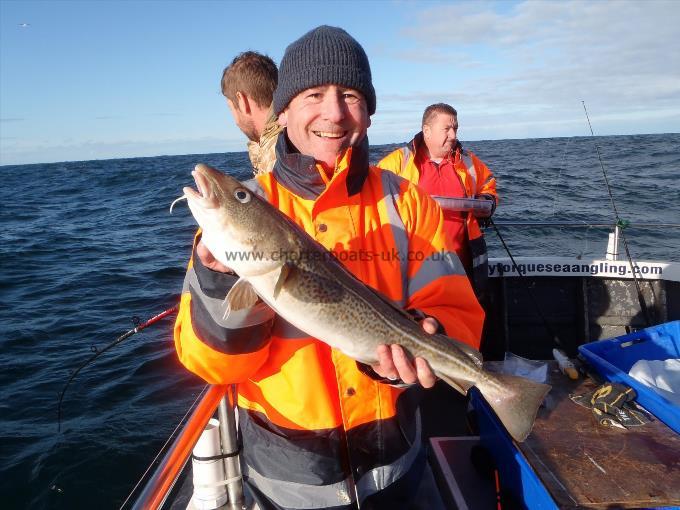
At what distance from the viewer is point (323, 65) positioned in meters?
2.77

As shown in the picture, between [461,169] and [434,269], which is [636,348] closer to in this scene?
[434,269]

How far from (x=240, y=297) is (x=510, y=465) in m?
2.63

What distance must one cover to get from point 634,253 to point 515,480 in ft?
38.1

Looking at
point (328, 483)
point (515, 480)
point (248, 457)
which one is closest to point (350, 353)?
point (328, 483)

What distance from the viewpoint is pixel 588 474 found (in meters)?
2.97

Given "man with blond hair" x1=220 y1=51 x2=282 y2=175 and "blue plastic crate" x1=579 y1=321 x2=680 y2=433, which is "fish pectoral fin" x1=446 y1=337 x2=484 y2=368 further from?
"man with blond hair" x1=220 y1=51 x2=282 y2=175

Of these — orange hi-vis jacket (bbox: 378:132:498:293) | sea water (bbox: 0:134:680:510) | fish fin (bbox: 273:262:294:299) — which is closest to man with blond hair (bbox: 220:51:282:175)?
fish fin (bbox: 273:262:294:299)

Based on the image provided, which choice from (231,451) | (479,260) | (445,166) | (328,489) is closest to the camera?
(328,489)

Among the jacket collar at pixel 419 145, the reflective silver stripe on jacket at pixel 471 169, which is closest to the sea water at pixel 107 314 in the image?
the reflective silver stripe on jacket at pixel 471 169

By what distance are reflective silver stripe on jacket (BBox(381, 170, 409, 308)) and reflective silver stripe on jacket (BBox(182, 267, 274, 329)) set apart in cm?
86

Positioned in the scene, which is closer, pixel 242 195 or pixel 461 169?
pixel 242 195

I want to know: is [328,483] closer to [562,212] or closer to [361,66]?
[361,66]

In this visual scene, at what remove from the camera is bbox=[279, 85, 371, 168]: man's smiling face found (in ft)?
9.04

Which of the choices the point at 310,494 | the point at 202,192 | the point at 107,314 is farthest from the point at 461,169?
the point at 107,314
